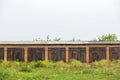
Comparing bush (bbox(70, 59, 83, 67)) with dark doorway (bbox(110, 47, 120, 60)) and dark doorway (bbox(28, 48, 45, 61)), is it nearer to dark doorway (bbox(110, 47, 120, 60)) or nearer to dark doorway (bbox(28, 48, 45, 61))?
dark doorway (bbox(28, 48, 45, 61))

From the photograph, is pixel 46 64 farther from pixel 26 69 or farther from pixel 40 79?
pixel 40 79

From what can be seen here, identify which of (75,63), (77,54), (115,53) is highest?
(115,53)

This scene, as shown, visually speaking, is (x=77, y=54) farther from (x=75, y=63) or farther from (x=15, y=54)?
(x=15, y=54)

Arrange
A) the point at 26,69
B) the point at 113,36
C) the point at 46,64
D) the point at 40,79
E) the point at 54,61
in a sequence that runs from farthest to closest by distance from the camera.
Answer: the point at 113,36 < the point at 54,61 < the point at 46,64 < the point at 26,69 < the point at 40,79

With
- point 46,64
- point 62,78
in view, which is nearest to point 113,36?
point 46,64

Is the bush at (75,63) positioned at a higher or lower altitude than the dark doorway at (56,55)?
lower

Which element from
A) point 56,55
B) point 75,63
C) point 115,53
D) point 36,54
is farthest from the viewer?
point 115,53

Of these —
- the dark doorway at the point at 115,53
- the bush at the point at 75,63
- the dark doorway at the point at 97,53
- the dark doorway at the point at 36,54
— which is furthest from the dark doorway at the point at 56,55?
the dark doorway at the point at 115,53

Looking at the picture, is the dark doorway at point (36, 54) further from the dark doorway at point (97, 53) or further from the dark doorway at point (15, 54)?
the dark doorway at point (97, 53)

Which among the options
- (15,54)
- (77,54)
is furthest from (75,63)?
(15,54)

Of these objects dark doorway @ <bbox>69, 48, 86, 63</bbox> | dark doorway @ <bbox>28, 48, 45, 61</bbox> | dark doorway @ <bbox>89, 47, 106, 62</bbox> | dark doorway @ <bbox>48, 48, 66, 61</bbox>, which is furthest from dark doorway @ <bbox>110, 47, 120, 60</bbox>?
dark doorway @ <bbox>28, 48, 45, 61</bbox>

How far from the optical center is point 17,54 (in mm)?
47125

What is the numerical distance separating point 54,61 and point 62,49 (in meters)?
1.78

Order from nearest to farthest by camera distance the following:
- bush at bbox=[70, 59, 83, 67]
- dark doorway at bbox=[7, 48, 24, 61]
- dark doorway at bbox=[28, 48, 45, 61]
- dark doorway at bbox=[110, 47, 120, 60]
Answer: bush at bbox=[70, 59, 83, 67], dark doorway at bbox=[7, 48, 24, 61], dark doorway at bbox=[28, 48, 45, 61], dark doorway at bbox=[110, 47, 120, 60]
